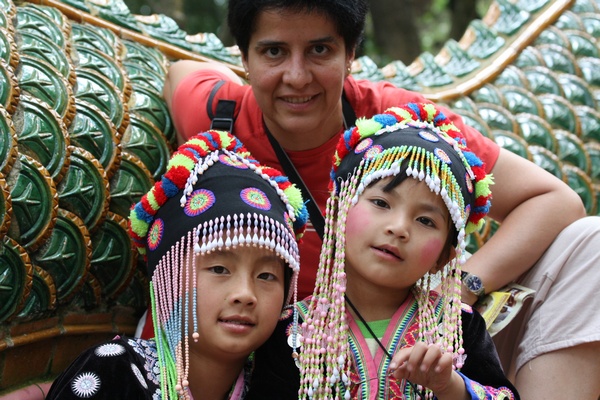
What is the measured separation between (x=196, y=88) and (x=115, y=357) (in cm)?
105

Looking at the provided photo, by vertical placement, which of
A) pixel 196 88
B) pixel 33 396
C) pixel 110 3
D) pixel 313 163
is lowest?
pixel 33 396

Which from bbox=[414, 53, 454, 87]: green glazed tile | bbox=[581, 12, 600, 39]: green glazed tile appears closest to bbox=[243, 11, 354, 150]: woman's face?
bbox=[414, 53, 454, 87]: green glazed tile

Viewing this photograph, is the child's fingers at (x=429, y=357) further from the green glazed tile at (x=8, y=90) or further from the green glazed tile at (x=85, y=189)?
the green glazed tile at (x=8, y=90)

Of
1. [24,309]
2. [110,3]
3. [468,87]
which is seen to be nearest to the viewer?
[24,309]

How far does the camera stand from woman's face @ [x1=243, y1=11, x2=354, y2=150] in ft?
8.13

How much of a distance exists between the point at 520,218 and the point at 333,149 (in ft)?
1.98

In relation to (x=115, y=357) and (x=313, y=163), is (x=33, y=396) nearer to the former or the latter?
(x=115, y=357)

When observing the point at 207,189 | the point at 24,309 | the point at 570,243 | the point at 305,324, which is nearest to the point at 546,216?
the point at 570,243

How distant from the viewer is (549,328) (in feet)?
8.08

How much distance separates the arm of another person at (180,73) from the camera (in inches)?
114

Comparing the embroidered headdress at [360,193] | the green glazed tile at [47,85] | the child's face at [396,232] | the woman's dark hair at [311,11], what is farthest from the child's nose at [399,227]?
the green glazed tile at [47,85]

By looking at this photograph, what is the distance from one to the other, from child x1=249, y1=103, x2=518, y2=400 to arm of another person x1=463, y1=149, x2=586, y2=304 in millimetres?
371

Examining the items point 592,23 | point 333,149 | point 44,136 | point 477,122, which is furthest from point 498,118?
point 44,136

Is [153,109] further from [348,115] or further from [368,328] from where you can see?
[368,328]
